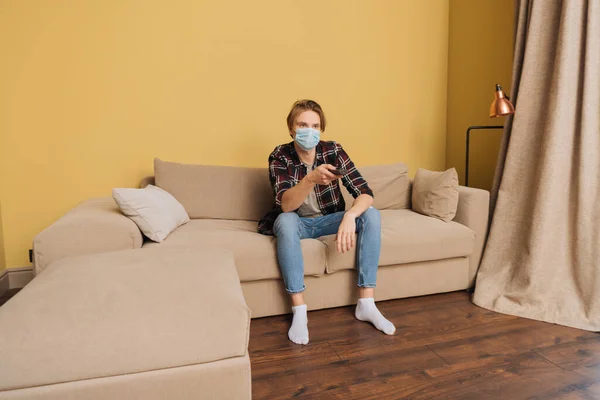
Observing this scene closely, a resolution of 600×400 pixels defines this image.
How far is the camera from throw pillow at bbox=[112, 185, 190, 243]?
178 centimetres

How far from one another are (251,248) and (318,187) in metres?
0.48

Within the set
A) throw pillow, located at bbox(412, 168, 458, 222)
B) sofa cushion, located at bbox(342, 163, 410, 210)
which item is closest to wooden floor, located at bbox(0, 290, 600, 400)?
throw pillow, located at bbox(412, 168, 458, 222)

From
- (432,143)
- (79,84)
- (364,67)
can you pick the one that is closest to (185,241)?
(79,84)

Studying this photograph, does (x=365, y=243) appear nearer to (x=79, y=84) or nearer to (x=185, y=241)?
(x=185, y=241)

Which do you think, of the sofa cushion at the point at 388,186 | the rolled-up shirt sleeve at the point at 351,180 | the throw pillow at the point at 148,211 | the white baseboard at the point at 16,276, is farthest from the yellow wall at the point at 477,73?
the white baseboard at the point at 16,276

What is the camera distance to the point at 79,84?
2.37 m

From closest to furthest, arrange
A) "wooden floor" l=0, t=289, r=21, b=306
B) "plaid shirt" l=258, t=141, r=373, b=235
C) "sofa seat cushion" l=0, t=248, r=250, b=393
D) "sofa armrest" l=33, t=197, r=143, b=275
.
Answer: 1. "sofa seat cushion" l=0, t=248, r=250, b=393
2. "sofa armrest" l=33, t=197, r=143, b=275
3. "plaid shirt" l=258, t=141, r=373, b=235
4. "wooden floor" l=0, t=289, r=21, b=306

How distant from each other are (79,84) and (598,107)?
2697mm

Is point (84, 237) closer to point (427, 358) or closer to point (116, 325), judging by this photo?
point (116, 325)

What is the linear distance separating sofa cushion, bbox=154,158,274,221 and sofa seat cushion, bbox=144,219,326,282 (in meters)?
0.37

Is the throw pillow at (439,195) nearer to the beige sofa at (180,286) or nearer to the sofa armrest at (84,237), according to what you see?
the beige sofa at (180,286)

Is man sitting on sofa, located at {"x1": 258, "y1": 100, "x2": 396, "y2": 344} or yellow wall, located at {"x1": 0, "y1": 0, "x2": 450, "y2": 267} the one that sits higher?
yellow wall, located at {"x1": 0, "y1": 0, "x2": 450, "y2": 267}

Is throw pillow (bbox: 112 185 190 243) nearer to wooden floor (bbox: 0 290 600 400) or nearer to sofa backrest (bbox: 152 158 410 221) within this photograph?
sofa backrest (bbox: 152 158 410 221)

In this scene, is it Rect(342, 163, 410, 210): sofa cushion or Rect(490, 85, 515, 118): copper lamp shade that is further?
Rect(342, 163, 410, 210): sofa cushion
